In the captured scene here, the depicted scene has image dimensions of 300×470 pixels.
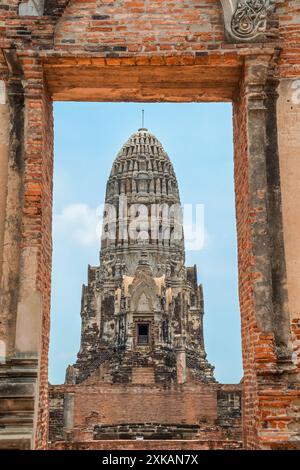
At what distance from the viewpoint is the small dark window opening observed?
3584cm

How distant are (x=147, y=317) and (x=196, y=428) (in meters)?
12.1

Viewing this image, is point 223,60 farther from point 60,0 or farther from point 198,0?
point 60,0

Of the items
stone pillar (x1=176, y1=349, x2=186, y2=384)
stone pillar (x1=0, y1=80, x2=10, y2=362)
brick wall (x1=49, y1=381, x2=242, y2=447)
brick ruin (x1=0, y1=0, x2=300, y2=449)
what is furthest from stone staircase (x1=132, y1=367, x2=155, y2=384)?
stone pillar (x1=0, y1=80, x2=10, y2=362)

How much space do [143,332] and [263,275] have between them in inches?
1181

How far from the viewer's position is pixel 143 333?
119 ft

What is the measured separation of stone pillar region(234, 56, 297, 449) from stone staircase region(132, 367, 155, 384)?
88.6 feet

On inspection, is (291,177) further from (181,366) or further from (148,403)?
(181,366)

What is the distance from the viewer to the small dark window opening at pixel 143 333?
35844mm

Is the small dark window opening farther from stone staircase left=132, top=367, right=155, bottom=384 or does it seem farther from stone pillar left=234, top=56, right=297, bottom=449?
stone pillar left=234, top=56, right=297, bottom=449

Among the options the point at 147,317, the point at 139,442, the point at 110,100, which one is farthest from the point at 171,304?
the point at 110,100

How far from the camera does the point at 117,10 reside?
24.5 ft

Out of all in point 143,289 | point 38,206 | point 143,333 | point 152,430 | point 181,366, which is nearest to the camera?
point 38,206

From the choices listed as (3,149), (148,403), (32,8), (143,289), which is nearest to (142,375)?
(143,289)

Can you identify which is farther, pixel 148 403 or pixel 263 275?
pixel 148 403
